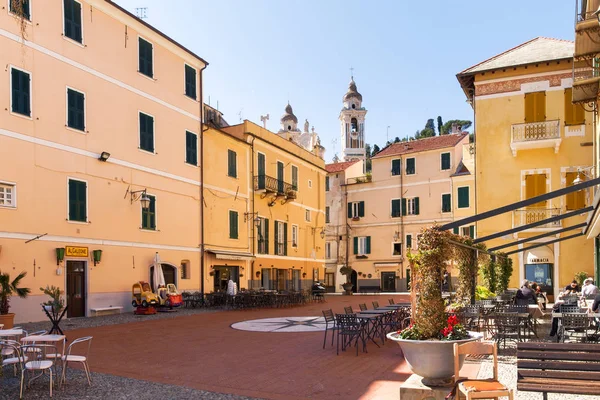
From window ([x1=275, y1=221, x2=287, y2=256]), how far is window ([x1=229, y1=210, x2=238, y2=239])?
182 inches

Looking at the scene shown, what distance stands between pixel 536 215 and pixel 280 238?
51.5 ft

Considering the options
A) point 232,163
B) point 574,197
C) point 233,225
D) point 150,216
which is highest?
point 232,163

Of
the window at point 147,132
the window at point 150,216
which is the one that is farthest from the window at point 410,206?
the window at point 147,132

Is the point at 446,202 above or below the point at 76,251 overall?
above

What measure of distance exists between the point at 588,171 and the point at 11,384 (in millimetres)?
21360

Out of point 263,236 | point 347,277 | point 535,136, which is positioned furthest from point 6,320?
point 347,277

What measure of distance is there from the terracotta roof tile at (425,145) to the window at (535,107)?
17.3m

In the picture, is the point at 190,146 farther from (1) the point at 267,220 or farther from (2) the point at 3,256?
(2) the point at 3,256

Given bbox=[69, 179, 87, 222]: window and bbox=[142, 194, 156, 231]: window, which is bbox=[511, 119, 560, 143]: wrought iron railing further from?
bbox=[69, 179, 87, 222]: window

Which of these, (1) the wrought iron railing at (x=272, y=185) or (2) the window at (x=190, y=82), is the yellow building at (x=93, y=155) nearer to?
(2) the window at (x=190, y=82)

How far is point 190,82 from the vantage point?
25750 mm

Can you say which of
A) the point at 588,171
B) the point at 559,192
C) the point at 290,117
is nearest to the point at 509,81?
the point at 588,171

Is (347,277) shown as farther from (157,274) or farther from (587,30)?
(587,30)

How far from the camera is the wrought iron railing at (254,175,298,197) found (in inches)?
1198
